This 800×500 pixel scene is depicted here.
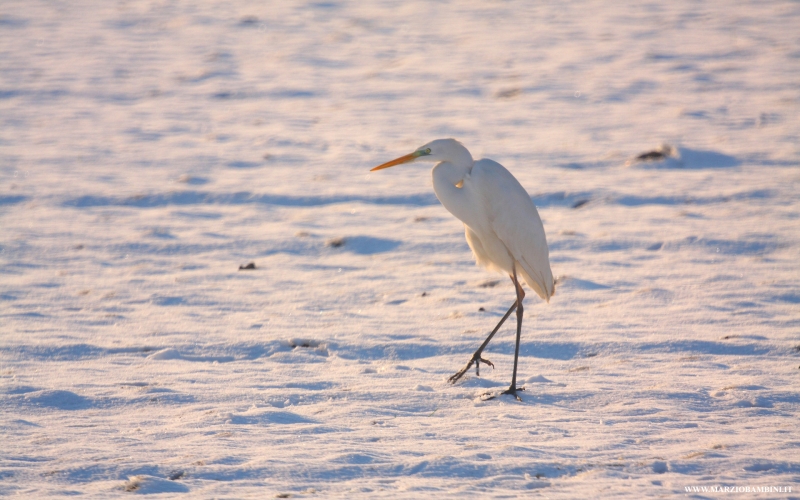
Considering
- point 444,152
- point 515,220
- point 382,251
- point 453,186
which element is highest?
point 444,152

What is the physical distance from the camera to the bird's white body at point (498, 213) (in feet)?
14.5

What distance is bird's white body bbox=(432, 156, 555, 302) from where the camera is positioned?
4426 millimetres

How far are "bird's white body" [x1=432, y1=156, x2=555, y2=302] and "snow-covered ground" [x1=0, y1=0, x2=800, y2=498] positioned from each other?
50 centimetres

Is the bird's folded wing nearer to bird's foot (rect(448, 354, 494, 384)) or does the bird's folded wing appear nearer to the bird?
the bird

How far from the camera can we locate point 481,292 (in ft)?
18.8

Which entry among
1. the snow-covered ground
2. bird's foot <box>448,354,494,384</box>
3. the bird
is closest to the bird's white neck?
the bird

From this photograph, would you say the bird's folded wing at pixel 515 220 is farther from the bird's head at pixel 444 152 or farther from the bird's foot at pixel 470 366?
the bird's foot at pixel 470 366

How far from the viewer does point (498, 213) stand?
14.7ft

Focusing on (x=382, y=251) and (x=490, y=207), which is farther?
(x=382, y=251)

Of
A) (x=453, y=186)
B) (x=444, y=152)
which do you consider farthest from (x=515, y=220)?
(x=444, y=152)

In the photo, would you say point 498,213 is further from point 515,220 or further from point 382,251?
point 382,251

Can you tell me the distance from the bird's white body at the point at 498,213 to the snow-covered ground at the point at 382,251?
0.50 metres

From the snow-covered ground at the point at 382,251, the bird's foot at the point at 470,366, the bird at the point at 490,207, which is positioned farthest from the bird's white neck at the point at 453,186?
the snow-covered ground at the point at 382,251

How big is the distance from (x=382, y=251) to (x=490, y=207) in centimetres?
219
